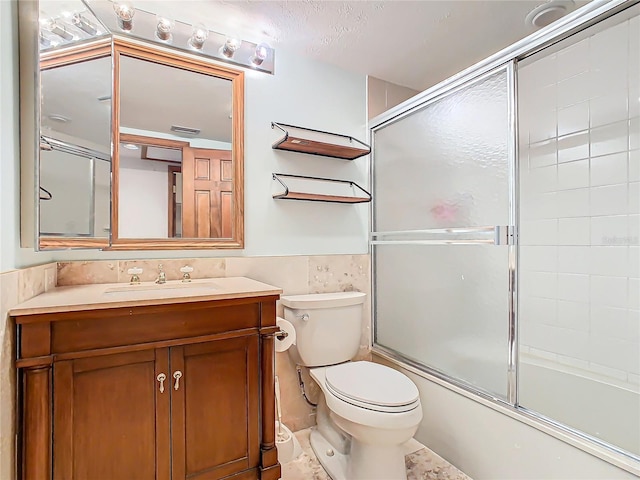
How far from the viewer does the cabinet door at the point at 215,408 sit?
1209 mm

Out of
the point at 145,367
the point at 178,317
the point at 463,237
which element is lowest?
the point at 145,367

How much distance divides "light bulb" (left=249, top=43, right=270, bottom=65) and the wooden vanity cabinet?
50.4 inches

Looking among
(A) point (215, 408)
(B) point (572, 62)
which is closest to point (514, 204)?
(B) point (572, 62)

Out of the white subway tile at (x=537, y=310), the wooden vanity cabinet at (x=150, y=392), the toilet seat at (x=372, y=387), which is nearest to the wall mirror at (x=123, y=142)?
the wooden vanity cabinet at (x=150, y=392)

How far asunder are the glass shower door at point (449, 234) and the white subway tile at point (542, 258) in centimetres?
30

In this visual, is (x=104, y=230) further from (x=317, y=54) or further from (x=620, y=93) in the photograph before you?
(x=620, y=93)

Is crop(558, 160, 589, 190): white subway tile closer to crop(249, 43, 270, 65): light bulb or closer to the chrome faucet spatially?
crop(249, 43, 270, 65): light bulb

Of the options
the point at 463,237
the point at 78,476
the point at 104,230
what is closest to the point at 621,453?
the point at 463,237

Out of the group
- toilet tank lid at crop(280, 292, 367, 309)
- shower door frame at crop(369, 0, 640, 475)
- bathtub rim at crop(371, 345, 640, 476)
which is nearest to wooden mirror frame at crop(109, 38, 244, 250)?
toilet tank lid at crop(280, 292, 367, 309)

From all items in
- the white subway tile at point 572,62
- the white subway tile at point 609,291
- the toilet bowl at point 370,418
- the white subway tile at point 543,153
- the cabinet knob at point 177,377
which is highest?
the white subway tile at point 572,62

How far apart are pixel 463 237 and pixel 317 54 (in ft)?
4.26

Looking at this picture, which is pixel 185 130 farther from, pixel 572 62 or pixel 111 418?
pixel 572 62

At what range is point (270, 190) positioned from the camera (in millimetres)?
1902

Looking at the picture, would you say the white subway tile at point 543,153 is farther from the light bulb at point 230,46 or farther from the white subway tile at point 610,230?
the light bulb at point 230,46
